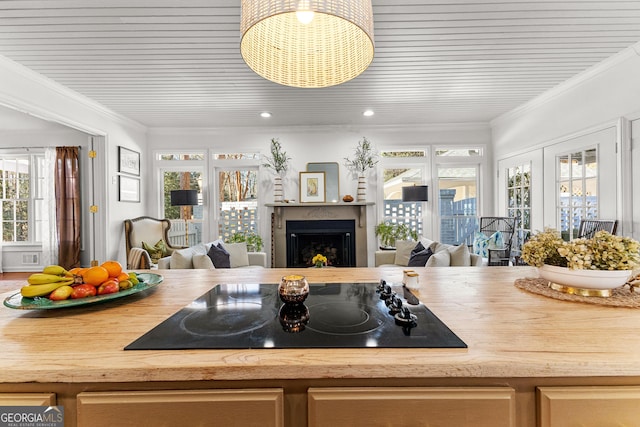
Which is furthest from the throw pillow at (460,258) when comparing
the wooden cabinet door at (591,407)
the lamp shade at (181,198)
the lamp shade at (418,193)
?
the lamp shade at (181,198)

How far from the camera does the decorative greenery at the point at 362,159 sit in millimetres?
4879

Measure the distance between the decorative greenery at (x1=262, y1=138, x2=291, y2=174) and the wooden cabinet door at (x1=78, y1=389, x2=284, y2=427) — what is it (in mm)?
4332

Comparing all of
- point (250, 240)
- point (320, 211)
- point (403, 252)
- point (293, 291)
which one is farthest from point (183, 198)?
point (293, 291)

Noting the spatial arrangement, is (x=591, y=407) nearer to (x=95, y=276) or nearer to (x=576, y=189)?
(x=95, y=276)

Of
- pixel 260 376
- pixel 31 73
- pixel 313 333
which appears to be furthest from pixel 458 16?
pixel 31 73

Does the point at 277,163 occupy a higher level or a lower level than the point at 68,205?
higher

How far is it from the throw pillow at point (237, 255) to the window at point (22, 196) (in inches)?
149

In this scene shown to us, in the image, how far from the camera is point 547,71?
10.1 feet

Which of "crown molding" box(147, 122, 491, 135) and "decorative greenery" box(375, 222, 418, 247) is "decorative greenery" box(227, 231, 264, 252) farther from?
"decorative greenery" box(375, 222, 418, 247)

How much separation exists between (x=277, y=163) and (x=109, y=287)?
3.96 metres

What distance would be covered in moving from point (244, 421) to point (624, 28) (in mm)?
3604

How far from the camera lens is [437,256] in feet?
9.10

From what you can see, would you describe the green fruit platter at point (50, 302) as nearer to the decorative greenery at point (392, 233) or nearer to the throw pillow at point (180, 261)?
the throw pillow at point (180, 261)

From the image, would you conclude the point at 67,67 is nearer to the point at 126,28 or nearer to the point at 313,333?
the point at 126,28
